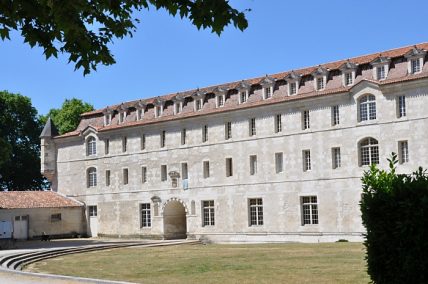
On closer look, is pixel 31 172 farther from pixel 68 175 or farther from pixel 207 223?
pixel 207 223

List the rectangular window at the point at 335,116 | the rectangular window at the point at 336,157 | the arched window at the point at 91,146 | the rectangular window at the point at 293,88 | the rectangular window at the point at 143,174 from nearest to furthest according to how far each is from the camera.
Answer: the rectangular window at the point at 336,157 < the rectangular window at the point at 335,116 < the rectangular window at the point at 293,88 < the rectangular window at the point at 143,174 < the arched window at the point at 91,146

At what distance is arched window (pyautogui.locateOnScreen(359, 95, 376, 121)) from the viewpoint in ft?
114

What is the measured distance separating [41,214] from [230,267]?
94.9 ft

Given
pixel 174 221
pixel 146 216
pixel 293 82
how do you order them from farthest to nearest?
pixel 146 216, pixel 174 221, pixel 293 82

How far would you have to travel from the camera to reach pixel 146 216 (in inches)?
1786

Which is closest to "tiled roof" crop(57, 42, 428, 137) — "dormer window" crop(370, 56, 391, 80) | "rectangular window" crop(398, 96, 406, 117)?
"dormer window" crop(370, 56, 391, 80)

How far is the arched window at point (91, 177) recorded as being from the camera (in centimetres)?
4906

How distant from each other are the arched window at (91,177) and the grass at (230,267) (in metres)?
19.8

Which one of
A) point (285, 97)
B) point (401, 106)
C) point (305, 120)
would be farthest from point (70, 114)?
point (401, 106)

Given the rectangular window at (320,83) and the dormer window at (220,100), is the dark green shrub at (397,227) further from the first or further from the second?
the dormer window at (220,100)

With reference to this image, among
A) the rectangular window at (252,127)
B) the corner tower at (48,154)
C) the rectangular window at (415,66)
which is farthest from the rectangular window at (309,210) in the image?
the corner tower at (48,154)

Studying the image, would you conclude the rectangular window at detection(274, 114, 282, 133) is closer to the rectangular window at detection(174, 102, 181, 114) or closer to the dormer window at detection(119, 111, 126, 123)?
the rectangular window at detection(174, 102, 181, 114)

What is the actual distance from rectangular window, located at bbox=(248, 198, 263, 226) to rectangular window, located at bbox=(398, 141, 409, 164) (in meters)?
9.44

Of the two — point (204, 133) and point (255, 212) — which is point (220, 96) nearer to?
point (204, 133)
